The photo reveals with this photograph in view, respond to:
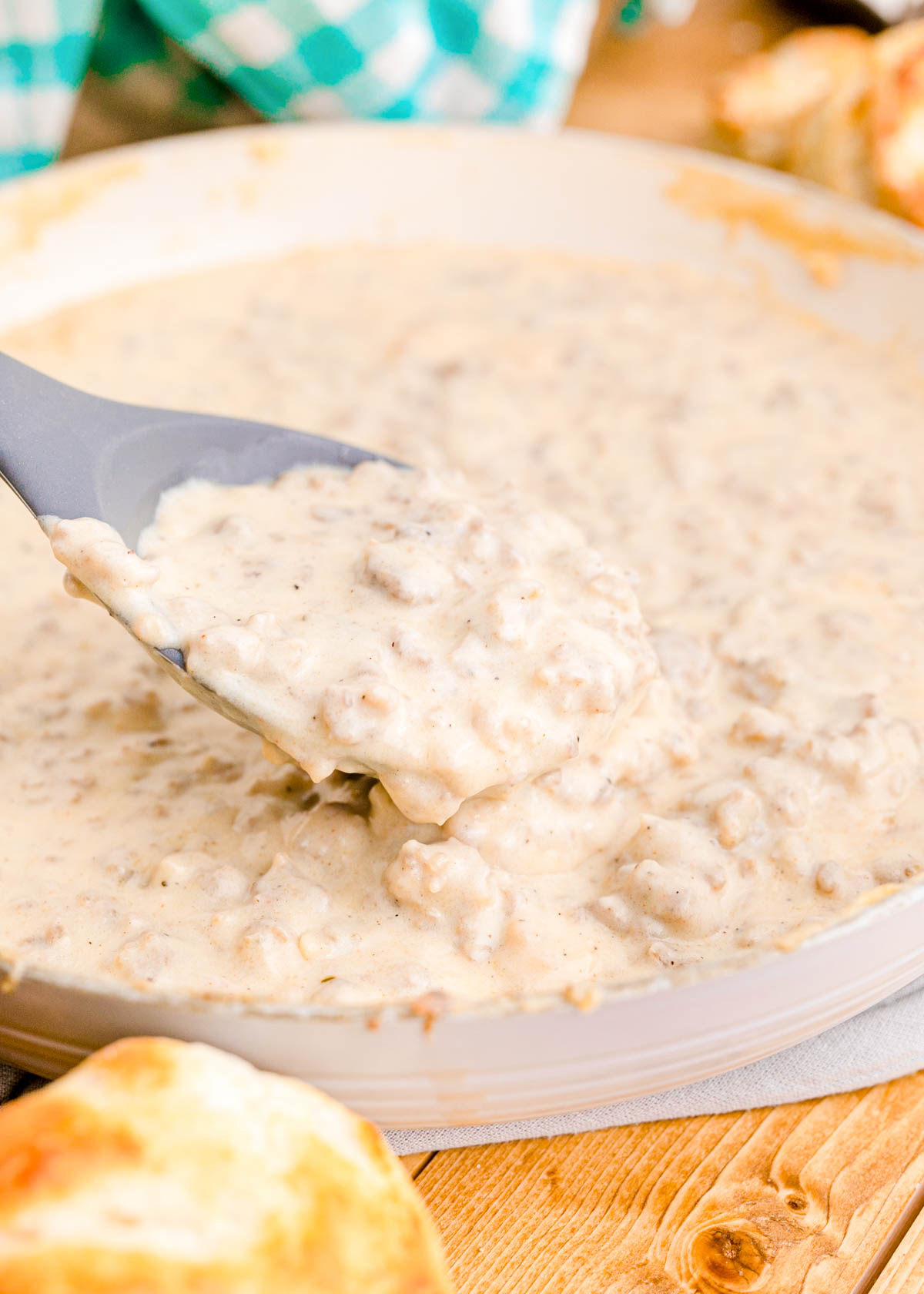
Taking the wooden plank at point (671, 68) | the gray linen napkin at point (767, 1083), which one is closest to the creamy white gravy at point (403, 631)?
the gray linen napkin at point (767, 1083)

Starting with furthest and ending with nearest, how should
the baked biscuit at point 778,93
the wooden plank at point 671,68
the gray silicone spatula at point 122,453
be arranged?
the wooden plank at point 671,68, the baked biscuit at point 778,93, the gray silicone spatula at point 122,453

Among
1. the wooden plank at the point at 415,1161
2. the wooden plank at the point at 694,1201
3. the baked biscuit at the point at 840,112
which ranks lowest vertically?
the wooden plank at the point at 415,1161

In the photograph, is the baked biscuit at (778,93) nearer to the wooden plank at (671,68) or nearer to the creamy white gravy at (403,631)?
the wooden plank at (671,68)

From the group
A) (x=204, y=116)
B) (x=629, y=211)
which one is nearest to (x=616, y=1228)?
(x=629, y=211)

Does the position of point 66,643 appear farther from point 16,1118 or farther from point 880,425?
point 880,425

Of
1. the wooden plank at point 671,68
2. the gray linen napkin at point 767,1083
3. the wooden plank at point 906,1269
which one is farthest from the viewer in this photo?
the wooden plank at point 671,68

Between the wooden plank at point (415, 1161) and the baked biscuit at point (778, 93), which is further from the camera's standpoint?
the baked biscuit at point (778, 93)

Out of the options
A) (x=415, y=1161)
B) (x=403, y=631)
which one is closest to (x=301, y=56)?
(x=403, y=631)

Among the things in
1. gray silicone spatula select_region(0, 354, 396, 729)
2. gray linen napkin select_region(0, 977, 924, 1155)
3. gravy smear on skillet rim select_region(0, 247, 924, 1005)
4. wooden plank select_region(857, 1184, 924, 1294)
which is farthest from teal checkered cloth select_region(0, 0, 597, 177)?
wooden plank select_region(857, 1184, 924, 1294)
